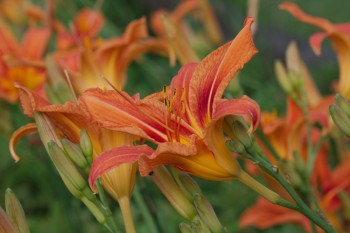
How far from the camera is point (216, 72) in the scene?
989mm

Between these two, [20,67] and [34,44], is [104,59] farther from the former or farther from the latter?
[34,44]

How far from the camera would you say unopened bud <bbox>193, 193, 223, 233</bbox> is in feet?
3.31

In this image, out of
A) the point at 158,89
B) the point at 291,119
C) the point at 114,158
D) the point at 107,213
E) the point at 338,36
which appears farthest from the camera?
the point at 158,89

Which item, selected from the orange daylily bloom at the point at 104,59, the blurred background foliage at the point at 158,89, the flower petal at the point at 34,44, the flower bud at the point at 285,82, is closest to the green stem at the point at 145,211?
the blurred background foliage at the point at 158,89

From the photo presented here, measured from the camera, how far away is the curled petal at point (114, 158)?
0.92 metres

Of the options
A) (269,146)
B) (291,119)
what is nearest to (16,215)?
(269,146)

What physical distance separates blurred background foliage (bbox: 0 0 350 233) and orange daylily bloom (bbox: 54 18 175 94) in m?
0.19

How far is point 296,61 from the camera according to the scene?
140 centimetres

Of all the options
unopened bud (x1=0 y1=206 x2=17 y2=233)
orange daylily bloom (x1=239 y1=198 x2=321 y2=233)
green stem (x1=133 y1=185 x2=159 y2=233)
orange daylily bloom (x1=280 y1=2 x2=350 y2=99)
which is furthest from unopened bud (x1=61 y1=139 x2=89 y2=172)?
orange daylily bloom (x1=239 y1=198 x2=321 y2=233)

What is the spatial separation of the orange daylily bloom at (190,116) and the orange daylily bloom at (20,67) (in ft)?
2.12

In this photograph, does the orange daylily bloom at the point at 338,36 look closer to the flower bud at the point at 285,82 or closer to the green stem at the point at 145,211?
the flower bud at the point at 285,82

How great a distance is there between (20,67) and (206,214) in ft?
2.69

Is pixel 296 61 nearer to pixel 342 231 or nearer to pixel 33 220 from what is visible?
pixel 342 231

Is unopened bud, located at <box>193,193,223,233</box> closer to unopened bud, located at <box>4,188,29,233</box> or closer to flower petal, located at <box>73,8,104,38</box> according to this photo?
unopened bud, located at <box>4,188,29,233</box>
